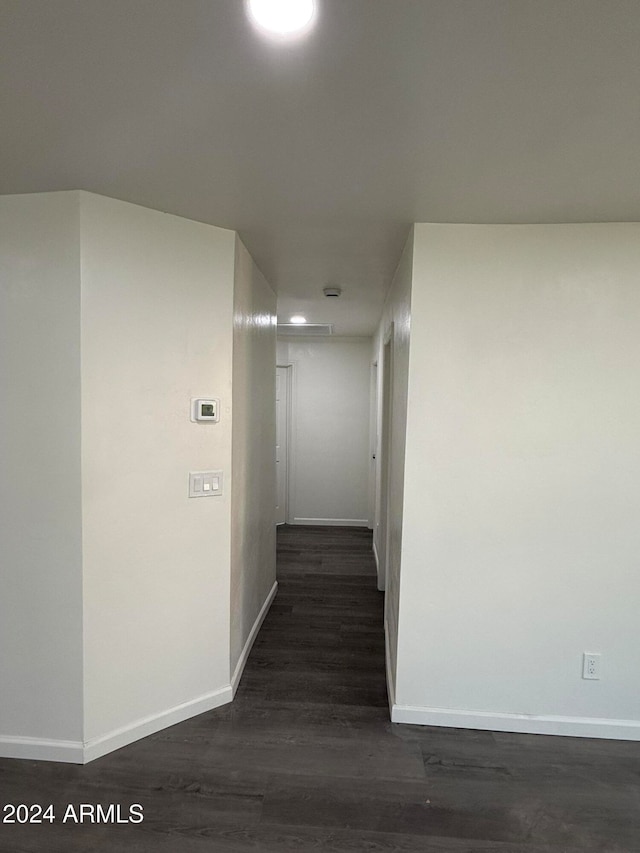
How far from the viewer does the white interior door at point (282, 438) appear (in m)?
5.73

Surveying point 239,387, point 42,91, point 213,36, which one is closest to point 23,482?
point 239,387

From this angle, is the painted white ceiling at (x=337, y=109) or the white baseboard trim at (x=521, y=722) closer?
the painted white ceiling at (x=337, y=109)

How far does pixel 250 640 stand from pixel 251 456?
3.78ft

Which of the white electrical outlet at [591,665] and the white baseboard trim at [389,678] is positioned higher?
the white electrical outlet at [591,665]

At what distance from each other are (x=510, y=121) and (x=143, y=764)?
2707 millimetres

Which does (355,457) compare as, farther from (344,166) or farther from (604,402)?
(344,166)

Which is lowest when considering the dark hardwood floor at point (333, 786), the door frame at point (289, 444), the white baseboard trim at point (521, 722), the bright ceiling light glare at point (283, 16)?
the dark hardwood floor at point (333, 786)

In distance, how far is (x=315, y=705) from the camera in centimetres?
230

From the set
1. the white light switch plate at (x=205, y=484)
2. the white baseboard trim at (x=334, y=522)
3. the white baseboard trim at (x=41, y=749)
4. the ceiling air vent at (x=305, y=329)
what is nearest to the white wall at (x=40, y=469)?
the white baseboard trim at (x=41, y=749)

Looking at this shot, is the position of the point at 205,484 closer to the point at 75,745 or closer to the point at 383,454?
the point at 75,745

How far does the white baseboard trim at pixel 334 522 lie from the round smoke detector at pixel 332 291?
320 cm

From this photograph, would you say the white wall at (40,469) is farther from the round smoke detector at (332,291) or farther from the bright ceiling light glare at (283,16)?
the round smoke detector at (332,291)

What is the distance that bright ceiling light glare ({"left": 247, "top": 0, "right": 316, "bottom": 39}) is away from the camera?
3.04 feet

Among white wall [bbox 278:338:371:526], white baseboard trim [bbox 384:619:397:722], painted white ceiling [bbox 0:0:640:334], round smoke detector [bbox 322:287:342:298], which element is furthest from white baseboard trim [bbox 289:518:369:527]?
painted white ceiling [bbox 0:0:640:334]
